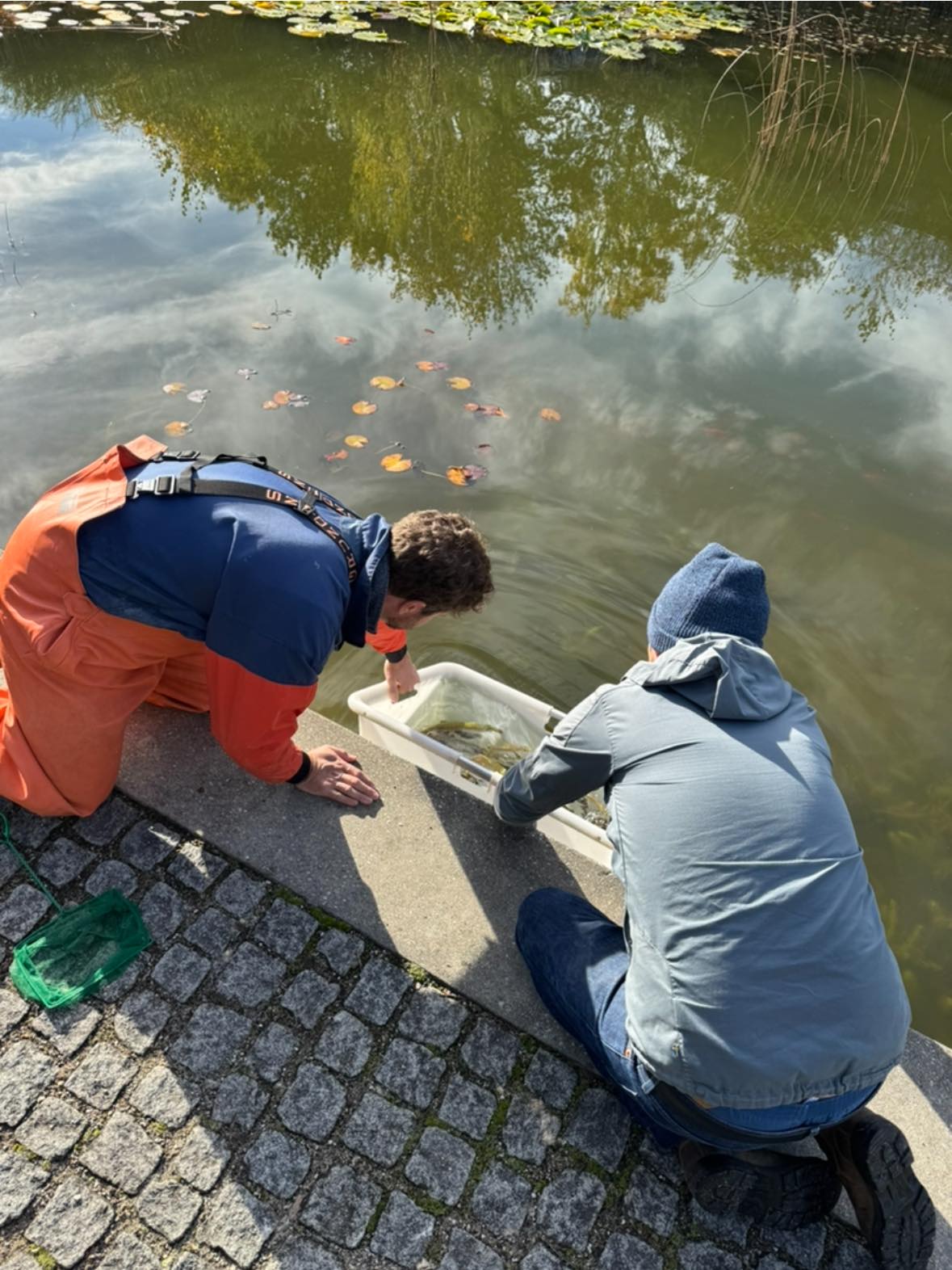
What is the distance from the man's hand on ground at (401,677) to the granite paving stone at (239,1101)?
4.85 feet

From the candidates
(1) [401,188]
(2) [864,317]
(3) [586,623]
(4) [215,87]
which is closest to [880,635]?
(3) [586,623]

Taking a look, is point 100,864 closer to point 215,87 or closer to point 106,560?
point 106,560

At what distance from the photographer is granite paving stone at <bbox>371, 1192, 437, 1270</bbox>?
218 centimetres

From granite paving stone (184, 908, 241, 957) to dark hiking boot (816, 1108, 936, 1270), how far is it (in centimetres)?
182

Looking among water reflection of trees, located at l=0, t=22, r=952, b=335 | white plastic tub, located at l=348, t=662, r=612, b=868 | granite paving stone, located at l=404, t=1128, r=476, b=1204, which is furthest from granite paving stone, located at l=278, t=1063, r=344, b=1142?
water reflection of trees, located at l=0, t=22, r=952, b=335

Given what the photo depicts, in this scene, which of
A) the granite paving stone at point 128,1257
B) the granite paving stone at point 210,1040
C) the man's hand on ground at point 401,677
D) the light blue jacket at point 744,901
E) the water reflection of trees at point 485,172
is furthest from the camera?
the water reflection of trees at point 485,172

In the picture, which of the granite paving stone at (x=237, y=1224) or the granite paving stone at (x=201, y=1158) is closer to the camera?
the granite paving stone at (x=237, y=1224)

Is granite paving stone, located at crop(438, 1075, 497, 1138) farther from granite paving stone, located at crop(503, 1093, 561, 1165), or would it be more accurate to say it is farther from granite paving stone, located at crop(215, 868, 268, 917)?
granite paving stone, located at crop(215, 868, 268, 917)

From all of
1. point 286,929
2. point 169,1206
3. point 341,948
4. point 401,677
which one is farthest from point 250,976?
point 401,677

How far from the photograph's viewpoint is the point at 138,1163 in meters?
2.26

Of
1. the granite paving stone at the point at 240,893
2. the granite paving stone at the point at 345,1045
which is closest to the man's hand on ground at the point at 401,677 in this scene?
the granite paving stone at the point at 240,893

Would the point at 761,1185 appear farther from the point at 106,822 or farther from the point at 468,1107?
the point at 106,822

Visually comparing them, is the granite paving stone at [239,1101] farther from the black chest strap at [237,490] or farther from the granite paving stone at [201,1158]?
the black chest strap at [237,490]

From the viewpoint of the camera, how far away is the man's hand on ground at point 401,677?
3.41m
